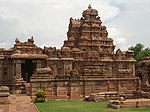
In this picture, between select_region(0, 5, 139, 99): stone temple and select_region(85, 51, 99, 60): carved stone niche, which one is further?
select_region(85, 51, 99, 60): carved stone niche

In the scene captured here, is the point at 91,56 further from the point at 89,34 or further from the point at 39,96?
the point at 39,96

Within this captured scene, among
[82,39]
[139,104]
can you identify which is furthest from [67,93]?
[82,39]

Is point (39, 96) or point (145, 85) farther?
point (145, 85)

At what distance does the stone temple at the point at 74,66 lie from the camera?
24797 millimetres

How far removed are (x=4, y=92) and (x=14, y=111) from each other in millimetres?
5281

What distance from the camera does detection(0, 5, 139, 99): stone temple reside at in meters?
24.8

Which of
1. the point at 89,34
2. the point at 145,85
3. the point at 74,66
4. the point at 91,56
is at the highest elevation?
the point at 89,34

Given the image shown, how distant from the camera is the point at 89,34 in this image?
42781mm

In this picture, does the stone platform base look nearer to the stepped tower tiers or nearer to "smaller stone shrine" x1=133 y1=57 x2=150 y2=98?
"smaller stone shrine" x1=133 y1=57 x2=150 y2=98

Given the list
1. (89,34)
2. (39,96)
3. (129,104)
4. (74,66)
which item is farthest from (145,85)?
(89,34)

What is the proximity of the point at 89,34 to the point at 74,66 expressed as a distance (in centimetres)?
778

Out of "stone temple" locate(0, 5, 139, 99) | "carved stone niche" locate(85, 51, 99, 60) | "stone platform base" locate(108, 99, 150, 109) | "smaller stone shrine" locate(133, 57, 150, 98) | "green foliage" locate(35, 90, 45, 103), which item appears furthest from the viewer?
"carved stone niche" locate(85, 51, 99, 60)

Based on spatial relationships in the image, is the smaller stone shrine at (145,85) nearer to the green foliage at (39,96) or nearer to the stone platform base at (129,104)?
the stone platform base at (129,104)

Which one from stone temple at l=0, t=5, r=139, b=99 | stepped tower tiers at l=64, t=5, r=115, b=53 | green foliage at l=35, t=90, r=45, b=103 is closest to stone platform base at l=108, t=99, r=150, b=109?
green foliage at l=35, t=90, r=45, b=103
